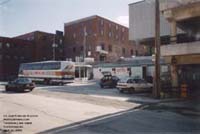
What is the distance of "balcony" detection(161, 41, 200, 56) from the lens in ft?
60.4

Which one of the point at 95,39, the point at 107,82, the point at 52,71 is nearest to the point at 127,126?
the point at 107,82

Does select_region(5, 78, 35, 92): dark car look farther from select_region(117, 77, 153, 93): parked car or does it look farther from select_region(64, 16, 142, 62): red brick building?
select_region(64, 16, 142, 62): red brick building

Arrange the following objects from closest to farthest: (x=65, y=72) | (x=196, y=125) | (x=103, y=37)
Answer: (x=196, y=125) < (x=65, y=72) < (x=103, y=37)

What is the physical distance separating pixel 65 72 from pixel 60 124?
95.3 ft

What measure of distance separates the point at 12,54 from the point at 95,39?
21.3 m

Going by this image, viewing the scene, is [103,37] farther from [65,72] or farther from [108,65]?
[65,72]

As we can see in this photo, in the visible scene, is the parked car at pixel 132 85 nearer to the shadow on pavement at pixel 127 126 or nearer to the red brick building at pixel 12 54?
the shadow on pavement at pixel 127 126

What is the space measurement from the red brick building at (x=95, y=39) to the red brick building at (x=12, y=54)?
442 inches

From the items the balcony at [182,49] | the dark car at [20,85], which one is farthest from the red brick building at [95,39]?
the balcony at [182,49]

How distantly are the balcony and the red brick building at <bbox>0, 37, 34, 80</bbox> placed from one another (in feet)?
160

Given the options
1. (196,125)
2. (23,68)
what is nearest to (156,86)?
(196,125)

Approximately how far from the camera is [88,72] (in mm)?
54938

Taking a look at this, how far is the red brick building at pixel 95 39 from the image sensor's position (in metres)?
66.2

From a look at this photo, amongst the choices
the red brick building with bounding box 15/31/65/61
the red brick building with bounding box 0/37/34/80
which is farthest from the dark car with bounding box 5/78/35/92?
the red brick building with bounding box 15/31/65/61
